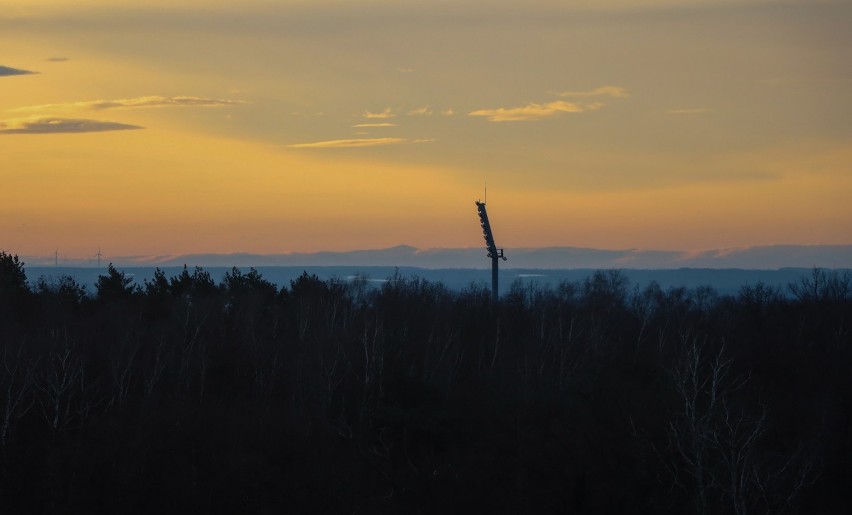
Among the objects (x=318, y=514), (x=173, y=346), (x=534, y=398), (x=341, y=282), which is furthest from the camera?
(x=341, y=282)

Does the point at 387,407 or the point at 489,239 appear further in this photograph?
the point at 489,239

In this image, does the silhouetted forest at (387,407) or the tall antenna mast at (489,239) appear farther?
the tall antenna mast at (489,239)

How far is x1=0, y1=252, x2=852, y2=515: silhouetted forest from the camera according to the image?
47781mm

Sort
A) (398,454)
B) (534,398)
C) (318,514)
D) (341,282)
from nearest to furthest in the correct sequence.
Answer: (318,514), (398,454), (534,398), (341,282)

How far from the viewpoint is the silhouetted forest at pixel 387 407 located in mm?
47781

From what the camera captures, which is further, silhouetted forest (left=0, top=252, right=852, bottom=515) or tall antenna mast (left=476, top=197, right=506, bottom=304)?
tall antenna mast (left=476, top=197, right=506, bottom=304)

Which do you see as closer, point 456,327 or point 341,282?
point 456,327

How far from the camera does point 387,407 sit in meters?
56.8

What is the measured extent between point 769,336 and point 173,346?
125 feet

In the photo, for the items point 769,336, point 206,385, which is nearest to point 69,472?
point 206,385

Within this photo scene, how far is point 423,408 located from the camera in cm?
5791

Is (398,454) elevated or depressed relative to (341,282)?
depressed

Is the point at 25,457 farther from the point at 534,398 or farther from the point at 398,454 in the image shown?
the point at 534,398

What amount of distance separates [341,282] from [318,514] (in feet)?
133
